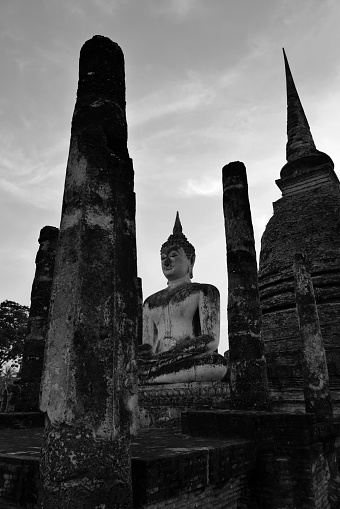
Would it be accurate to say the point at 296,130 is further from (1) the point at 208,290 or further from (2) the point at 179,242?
(1) the point at 208,290

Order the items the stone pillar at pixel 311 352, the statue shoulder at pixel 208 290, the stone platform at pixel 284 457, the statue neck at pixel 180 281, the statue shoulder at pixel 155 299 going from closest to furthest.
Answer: the stone platform at pixel 284 457, the stone pillar at pixel 311 352, the statue shoulder at pixel 208 290, the statue shoulder at pixel 155 299, the statue neck at pixel 180 281

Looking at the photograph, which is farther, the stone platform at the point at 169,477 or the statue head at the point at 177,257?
the statue head at the point at 177,257

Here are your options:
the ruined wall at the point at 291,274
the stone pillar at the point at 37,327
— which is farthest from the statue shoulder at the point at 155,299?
the ruined wall at the point at 291,274

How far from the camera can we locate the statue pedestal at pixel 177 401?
7066mm

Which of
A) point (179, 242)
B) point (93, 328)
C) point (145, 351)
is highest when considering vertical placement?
point (179, 242)

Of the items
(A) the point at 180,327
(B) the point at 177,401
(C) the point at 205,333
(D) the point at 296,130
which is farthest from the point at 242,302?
(D) the point at 296,130

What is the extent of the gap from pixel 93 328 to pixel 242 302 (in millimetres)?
Answer: 3638

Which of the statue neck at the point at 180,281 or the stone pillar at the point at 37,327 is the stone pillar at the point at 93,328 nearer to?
the stone pillar at the point at 37,327

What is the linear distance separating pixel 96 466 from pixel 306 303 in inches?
264

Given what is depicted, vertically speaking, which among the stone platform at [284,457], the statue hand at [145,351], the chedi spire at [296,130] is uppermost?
the chedi spire at [296,130]

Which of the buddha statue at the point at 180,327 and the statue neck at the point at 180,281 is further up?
the statue neck at the point at 180,281

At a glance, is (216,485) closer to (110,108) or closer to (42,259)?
(110,108)

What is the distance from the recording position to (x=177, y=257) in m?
9.59

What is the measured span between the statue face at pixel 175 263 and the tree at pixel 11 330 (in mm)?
18064
